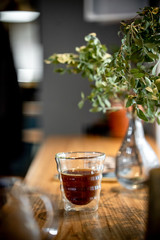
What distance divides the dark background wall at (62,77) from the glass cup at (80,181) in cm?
381

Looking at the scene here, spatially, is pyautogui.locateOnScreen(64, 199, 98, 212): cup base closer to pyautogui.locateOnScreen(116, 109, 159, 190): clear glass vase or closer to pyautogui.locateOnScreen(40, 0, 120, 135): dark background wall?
pyautogui.locateOnScreen(116, 109, 159, 190): clear glass vase

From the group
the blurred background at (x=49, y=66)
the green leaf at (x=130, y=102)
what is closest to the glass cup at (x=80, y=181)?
the green leaf at (x=130, y=102)

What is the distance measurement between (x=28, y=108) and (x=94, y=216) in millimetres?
4296

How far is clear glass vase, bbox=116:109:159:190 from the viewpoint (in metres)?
1.04

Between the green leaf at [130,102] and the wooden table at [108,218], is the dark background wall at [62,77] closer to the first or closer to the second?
the wooden table at [108,218]

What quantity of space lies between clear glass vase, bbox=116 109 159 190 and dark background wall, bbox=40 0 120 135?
3551 mm

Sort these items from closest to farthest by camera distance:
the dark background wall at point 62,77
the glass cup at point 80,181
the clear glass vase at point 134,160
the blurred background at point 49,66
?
the glass cup at point 80,181 < the clear glass vase at point 134,160 < the blurred background at point 49,66 < the dark background wall at point 62,77

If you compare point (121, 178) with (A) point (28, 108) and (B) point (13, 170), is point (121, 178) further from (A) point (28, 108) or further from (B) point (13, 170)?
(A) point (28, 108)

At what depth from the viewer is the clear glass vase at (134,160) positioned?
104 cm

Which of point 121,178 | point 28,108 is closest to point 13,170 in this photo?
point 28,108

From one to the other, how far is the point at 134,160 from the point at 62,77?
12.7ft

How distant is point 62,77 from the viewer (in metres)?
4.84

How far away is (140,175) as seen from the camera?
3.42 feet

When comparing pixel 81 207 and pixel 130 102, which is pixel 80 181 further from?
pixel 130 102
